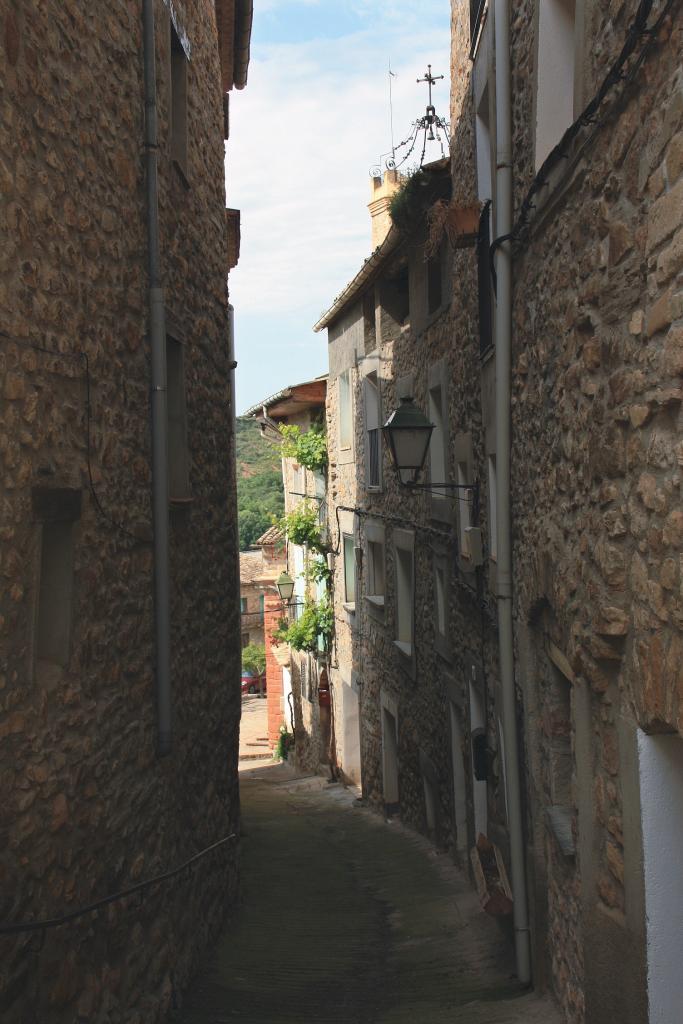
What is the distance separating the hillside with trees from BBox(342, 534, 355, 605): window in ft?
127

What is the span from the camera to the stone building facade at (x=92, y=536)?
4.21 meters

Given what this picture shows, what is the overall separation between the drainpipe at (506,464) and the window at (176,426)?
233 centimetres

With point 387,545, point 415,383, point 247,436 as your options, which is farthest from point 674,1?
point 247,436

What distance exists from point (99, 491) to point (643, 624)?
2.84 metres

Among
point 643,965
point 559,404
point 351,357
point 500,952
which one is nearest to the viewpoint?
point 643,965

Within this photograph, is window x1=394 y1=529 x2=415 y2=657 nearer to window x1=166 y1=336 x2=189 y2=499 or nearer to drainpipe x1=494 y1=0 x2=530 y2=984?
window x1=166 y1=336 x2=189 y2=499

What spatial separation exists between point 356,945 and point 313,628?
11693mm

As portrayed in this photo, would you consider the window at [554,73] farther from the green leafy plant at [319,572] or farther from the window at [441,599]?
the green leafy plant at [319,572]

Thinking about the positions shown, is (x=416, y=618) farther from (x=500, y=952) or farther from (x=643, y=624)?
(x=643, y=624)

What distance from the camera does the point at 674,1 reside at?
3.06m

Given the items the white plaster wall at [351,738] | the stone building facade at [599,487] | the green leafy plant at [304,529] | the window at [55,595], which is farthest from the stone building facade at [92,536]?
the green leafy plant at [304,529]

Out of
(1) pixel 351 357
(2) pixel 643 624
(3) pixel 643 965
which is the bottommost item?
(3) pixel 643 965

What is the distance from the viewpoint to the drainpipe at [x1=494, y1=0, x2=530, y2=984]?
20.5 feet

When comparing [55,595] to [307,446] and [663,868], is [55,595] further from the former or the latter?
[307,446]
